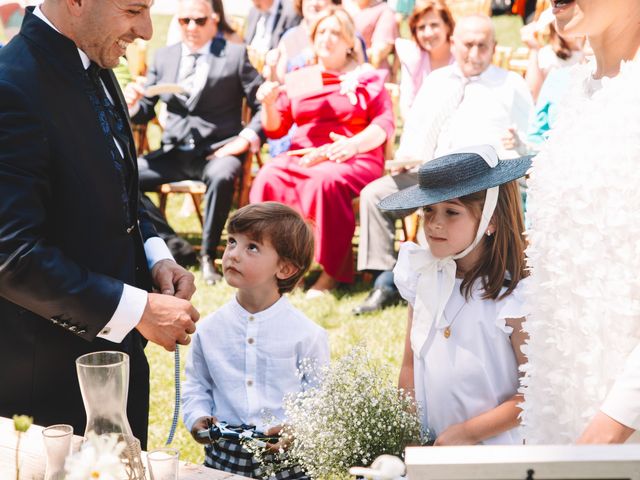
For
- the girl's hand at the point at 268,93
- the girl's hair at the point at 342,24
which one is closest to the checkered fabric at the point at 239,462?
the girl's hand at the point at 268,93

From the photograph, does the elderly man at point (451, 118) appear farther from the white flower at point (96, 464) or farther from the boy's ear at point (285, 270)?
the white flower at point (96, 464)

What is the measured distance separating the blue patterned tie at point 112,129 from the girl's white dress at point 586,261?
1.10m

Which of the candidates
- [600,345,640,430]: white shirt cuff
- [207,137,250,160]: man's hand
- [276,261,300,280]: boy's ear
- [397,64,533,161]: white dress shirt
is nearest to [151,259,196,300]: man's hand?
[276,261,300,280]: boy's ear

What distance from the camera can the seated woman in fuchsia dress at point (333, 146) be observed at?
18.7 feet

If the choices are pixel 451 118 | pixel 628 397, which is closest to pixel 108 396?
pixel 628 397

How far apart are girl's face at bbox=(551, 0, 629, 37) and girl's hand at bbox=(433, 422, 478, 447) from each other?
1243mm

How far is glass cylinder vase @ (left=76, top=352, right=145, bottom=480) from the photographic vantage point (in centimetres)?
151

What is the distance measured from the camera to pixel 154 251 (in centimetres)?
254

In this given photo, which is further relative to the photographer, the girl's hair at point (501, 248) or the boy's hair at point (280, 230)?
the boy's hair at point (280, 230)

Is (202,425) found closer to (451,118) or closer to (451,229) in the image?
(451,229)

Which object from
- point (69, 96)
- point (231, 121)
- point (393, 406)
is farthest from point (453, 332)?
point (231, 121)

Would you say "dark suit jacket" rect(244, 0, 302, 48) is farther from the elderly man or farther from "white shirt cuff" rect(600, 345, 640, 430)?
"white shirt cuff" rect(600, 345, 640, 430)

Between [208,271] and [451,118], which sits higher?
[451,118]

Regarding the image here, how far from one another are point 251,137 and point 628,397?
5.18m
